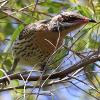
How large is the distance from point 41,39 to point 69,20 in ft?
1.80

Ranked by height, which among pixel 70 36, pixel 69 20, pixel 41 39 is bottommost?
pixel 41 39

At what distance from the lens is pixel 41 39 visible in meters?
4.21

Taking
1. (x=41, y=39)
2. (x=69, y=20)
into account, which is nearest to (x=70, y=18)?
(x=69, y=20)

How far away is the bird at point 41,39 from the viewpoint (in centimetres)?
387

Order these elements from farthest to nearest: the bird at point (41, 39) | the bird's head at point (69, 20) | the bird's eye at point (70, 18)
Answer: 1. the bird at point (41, 39)
2. the bird's eye at point (70, 18)
3. the bird's head at point (69, 20)

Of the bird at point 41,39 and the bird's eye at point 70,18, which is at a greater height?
the bird's eye at point 70,18

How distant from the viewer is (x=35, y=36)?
4289mm

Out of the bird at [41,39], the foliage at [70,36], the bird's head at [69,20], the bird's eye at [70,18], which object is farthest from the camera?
the bird at [41,39]

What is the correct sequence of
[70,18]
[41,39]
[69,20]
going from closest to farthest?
[70,18] < [69,20] < [41,39]

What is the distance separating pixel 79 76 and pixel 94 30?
462 millimetres

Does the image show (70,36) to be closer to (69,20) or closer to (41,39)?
(69,20)

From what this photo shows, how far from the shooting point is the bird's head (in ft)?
11.3

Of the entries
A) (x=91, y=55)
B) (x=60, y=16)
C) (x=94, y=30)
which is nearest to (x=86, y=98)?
(x=60, y=16)

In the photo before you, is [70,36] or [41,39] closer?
[70,36]
